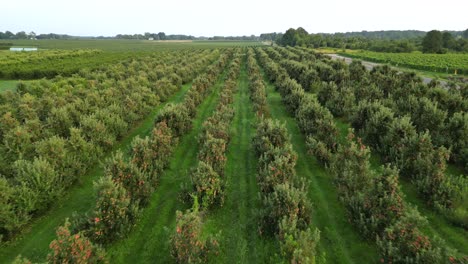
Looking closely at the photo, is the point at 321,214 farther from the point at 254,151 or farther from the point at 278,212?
the point at 254,151

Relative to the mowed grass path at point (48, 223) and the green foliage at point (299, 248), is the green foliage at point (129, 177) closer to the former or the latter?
the mowed grass path at point (48, 223)

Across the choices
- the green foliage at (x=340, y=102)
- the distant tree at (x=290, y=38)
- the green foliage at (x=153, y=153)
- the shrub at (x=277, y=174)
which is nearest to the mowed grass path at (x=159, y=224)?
the green foliage at (x=153, y=153)

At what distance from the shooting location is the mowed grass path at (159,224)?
1036 cm

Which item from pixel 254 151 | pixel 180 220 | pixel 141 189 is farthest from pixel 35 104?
pixel 180 220

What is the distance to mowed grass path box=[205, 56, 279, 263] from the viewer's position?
33.9ft

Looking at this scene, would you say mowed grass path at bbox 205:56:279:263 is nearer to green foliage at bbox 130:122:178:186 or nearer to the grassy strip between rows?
green foliage at bbox 130:122:178:186

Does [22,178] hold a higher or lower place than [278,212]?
higher

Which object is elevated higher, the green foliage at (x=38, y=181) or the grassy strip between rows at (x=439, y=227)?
the green foliage at (x=38, y=181)

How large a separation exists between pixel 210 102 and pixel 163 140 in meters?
17.8

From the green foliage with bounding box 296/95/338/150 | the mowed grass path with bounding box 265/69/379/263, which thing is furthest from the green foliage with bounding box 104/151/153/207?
the green foliage with bounding box 296/95/338/150

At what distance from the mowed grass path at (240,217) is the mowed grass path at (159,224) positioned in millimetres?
1881

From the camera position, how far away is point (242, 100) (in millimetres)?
34750

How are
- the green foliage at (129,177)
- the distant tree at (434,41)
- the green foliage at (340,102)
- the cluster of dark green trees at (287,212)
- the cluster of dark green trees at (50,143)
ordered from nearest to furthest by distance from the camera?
the cluster of dark green trees at (287,212) < the cluster of dark green trees at (50,143) < the green foliage at (129,177) < the green foliage at (340,102) < the distant tree at (434,41)

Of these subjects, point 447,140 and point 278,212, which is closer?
point 278,212
